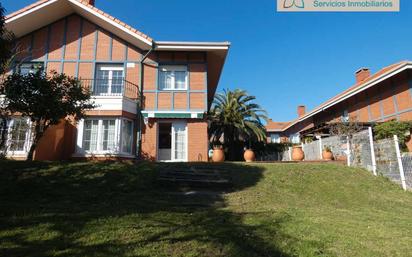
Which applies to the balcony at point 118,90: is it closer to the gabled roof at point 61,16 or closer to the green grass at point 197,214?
the gabled roof at point 61,16

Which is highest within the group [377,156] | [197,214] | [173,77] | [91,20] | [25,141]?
[91,20]

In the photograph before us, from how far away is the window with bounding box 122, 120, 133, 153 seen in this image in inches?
643

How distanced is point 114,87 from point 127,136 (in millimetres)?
3175

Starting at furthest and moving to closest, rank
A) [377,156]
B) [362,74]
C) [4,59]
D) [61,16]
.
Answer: [362,74] < [61,16] < [377,156] < [4,59]

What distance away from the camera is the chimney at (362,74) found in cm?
2795

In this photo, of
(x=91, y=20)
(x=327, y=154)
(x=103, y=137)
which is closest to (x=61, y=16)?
(x=91, y=20)

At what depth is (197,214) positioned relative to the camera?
680cm

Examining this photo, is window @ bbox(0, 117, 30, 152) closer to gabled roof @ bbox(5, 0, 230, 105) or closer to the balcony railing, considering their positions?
the balcony railing

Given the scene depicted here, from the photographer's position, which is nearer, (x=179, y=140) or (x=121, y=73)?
(x=179, y=140)

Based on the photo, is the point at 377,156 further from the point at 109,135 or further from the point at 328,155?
the point at 109,135

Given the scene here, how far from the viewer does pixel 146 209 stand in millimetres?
7145

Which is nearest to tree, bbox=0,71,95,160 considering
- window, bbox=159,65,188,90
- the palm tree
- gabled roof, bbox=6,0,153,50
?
gabled roof, bbox=6,0,153,50

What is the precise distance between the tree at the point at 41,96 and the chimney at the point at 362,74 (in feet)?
83.8

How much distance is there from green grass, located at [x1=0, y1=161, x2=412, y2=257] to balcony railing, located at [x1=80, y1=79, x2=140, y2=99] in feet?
19.9
